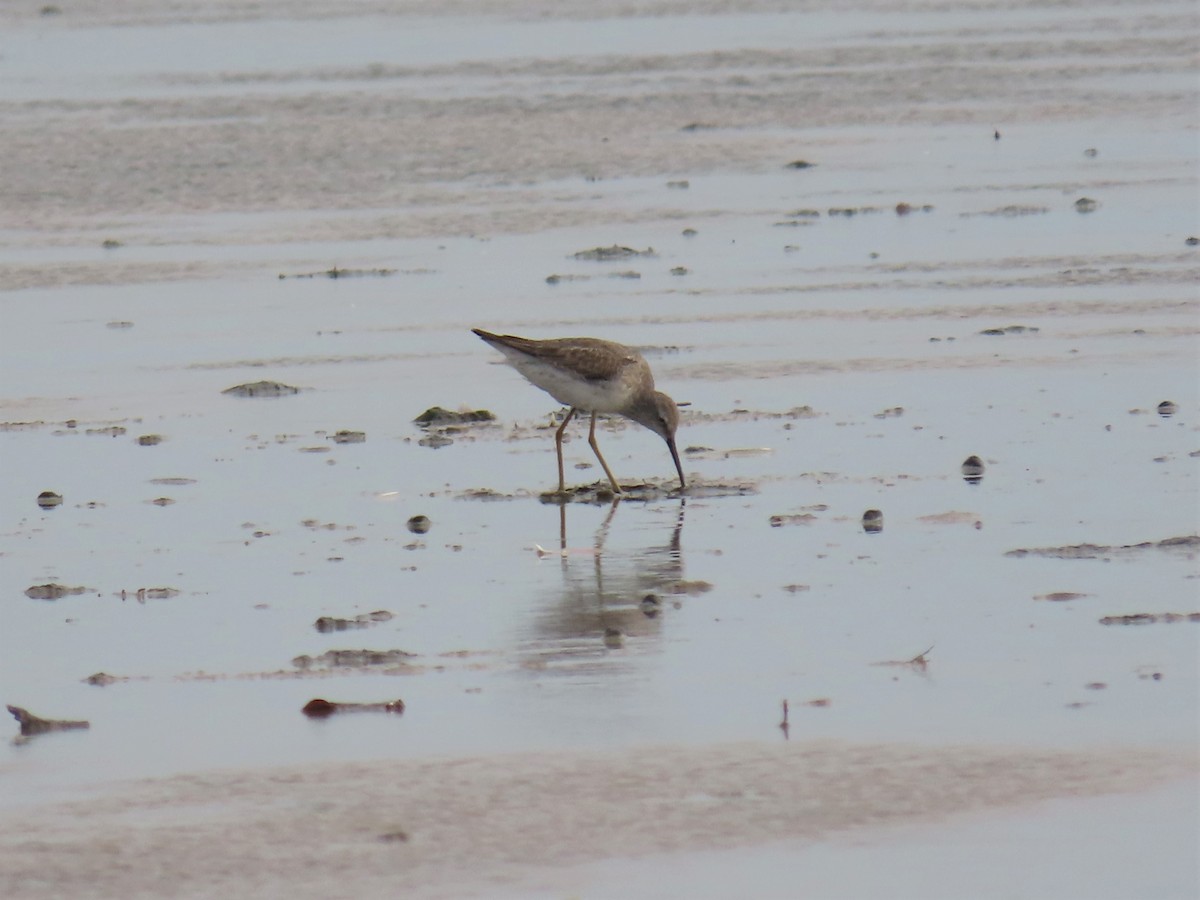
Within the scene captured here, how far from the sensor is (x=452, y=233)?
1827cm

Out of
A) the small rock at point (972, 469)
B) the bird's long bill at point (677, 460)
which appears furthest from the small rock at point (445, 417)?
the small rock at point (972, 469)

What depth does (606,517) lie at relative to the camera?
33.3ft

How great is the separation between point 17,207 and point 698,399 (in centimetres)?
966

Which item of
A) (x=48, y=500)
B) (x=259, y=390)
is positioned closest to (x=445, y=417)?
(x=259, y=390)

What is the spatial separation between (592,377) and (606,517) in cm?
112

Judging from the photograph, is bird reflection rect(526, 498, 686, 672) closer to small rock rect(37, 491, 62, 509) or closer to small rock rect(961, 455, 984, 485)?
small rock rect(961, 455, 984, 485)

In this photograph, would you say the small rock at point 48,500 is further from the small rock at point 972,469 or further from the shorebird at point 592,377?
the small rock at point 972,469

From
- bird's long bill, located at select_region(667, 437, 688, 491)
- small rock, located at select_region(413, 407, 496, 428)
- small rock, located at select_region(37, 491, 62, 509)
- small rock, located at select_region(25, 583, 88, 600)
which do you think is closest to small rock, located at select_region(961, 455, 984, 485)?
bird's long bill, located at select_region(667, 437, 688, 491)

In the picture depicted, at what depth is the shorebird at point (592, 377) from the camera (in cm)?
1102

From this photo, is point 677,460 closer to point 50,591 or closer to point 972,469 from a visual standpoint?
point 972,469

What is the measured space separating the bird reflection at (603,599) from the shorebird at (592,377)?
1.13 metres

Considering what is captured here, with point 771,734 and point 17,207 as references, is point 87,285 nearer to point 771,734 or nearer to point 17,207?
point 17,207

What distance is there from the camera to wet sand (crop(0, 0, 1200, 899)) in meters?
6.16

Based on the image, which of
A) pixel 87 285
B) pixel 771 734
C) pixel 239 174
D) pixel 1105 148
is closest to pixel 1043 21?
pixel 1105 148
